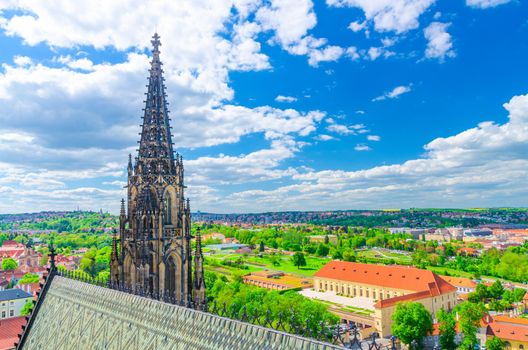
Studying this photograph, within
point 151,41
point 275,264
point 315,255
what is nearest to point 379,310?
point 151,41

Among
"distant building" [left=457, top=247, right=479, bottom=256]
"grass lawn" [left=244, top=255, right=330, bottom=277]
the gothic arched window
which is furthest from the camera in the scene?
"distant building" [left=457, top=247, right=479, bottom=256]

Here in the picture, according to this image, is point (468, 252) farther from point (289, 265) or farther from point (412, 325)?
point (412, 325)

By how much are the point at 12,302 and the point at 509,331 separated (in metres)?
75.0

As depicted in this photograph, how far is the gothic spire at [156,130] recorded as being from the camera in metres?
28.5

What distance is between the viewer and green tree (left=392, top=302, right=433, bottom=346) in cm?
5481

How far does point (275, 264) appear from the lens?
149750mm

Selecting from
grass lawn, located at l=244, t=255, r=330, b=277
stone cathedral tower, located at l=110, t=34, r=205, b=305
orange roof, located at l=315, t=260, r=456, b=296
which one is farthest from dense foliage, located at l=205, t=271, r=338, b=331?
grass lawn, located at l=244, t=255, r=330, b=277

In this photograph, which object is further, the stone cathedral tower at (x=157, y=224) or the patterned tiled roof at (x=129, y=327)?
the stone cathedral tower at (x=157, y=224)

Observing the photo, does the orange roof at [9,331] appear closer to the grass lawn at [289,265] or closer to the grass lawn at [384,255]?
the grass lawn at [289,265]

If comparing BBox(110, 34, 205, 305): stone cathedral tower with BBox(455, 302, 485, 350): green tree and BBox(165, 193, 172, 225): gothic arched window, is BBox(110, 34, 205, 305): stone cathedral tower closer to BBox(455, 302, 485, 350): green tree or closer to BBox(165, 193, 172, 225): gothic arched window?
BBox(165, 193, 172, 225): gothic arched window

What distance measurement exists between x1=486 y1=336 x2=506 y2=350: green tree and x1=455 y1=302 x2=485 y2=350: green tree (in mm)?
1952

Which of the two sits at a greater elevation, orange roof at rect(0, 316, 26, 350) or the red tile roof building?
orange roof at rect(0, 316, 26, 350)

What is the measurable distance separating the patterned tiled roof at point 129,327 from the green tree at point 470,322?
50295 mm

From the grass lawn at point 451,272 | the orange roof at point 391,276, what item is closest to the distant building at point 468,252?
the grass lawn at point 451,272
